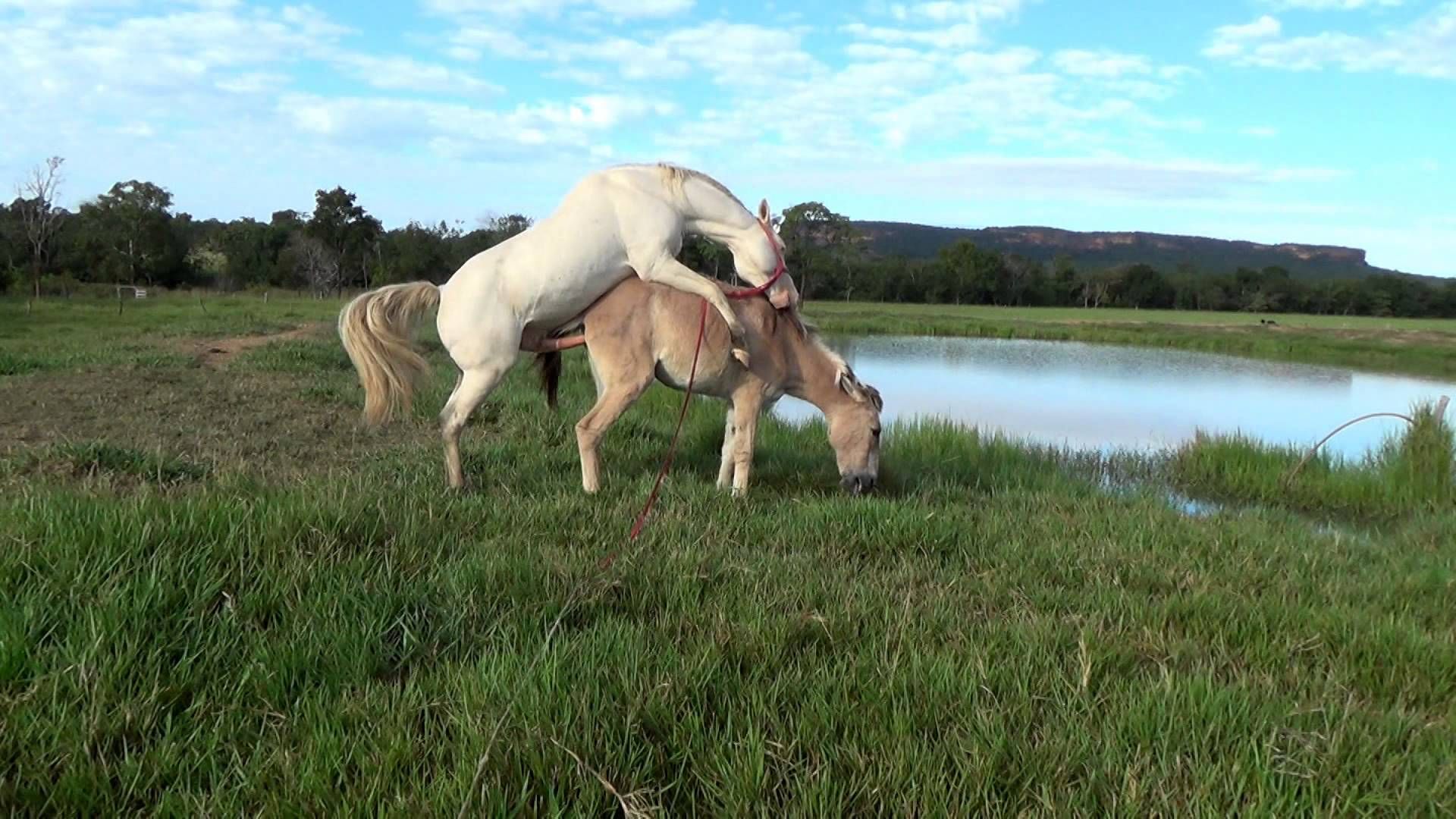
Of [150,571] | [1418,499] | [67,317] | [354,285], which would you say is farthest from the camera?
[354,285]

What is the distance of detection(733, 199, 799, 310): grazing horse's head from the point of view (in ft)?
19.0

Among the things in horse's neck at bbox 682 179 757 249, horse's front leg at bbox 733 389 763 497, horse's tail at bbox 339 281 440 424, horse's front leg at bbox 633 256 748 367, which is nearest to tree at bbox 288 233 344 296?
horse's tail at bbox 339 281 440 424

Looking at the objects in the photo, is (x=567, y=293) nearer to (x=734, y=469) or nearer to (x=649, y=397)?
(x=734, y=469)

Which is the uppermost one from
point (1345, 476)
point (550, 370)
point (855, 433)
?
point (550, 370)

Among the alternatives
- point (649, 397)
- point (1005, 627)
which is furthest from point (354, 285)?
point (1005, 627)

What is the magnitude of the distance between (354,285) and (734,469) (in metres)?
58.7

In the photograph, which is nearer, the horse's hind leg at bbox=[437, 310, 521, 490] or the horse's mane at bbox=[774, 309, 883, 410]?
the horse's hind leg at bbox=[437, 310, 521, 490]

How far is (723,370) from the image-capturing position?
602cm

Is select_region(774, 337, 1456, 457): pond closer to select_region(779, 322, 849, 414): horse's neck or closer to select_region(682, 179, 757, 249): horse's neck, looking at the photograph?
select_region(779, 322, 849, 414): horse's neck

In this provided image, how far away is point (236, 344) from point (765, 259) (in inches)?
601

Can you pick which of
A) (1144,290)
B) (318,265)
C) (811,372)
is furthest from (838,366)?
(1144,290)

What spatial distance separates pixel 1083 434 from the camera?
15219 millimetres

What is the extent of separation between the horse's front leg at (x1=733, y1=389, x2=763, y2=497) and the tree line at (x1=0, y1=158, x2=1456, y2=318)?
1119cm

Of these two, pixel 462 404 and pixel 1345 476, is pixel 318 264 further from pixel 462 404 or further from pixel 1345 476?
pixel 1345 476
